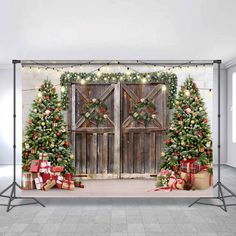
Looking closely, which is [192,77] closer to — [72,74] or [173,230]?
[72,74]

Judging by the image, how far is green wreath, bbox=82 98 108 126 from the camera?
19.1 feet

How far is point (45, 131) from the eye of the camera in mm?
5176

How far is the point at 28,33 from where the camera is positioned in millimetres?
4527

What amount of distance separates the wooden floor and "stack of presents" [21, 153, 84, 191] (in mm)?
102

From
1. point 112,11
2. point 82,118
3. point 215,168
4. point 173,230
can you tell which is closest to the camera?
point 173,230

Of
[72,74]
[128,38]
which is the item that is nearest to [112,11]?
[128,38]

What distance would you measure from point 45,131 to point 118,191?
173 centimetres

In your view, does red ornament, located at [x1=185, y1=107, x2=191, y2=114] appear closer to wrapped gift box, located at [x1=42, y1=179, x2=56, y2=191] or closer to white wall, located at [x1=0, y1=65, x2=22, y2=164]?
wrapped gift box, located at [x1=42, y1=179, x2=56, y2=191]

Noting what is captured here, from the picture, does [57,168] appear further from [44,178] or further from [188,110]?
[188,110]

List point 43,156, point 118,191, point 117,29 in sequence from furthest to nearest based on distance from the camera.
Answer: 1. point 43,156
2. point 118,191
3. point 117,29

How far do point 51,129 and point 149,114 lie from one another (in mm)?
2033

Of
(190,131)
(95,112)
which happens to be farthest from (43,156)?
(190,131)

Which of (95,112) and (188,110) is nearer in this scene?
(188,110)

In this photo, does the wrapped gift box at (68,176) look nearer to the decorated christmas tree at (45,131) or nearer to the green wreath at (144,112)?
the decorated christmas tree at (45,131)
